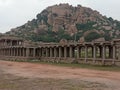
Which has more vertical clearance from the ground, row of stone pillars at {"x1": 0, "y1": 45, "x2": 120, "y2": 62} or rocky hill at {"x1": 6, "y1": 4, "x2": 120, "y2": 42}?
rocky hill at {"x1": 6, "y1": 4, "x2": 120, "y2": 42}

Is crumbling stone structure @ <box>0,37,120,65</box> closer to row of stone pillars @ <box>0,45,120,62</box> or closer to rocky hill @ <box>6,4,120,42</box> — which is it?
row of stone pillars @ <box>0,45,120,62</box>

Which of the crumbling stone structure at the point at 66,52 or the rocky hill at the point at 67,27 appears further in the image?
the rocky hill at the point at 67,27

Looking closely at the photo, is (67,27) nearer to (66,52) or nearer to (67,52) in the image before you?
(67,52)

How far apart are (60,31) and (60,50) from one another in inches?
4073

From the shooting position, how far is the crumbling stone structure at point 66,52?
5406cm

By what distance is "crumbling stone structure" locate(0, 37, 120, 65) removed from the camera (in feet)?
177

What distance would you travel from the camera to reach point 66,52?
6900 centimetres

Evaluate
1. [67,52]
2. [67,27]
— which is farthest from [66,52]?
[67,27]

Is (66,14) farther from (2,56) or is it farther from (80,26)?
(2,56)

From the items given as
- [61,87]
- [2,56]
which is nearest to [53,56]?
[2,56]

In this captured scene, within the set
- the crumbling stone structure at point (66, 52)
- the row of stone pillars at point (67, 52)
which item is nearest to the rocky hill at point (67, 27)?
the crumbling stone structure at point (66, 52)

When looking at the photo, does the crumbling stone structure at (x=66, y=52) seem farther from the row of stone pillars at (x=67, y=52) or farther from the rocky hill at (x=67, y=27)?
the rocky hill at (x=67, y=27)

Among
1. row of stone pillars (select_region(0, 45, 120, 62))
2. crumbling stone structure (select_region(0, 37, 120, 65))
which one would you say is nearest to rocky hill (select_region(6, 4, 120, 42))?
crumbling stone structure (select_region(0, 37, 120, 65))

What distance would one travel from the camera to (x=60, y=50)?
70.6 meters
